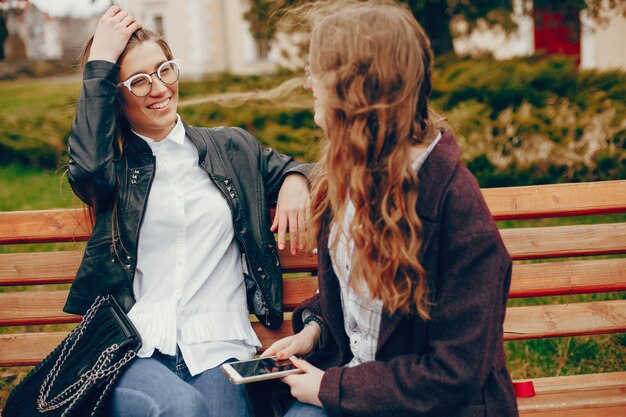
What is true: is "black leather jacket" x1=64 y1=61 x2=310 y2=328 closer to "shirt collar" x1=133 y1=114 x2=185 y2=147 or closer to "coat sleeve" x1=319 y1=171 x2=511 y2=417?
"shirt collar" x1=133 y1=114 x2=185 y2=147

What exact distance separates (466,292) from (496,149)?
196 inches

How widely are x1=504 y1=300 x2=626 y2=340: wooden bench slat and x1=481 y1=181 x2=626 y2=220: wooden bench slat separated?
1.26 ft

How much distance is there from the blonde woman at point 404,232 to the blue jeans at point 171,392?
0.44 metres

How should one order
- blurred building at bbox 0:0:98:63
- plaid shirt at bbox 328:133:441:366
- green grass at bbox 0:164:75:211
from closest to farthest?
plaid shirt at bbox 328:133:441:366, green grass at bbox 0:164:75:211, blurred building at bbox 0:0:98:63

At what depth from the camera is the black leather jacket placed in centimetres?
245

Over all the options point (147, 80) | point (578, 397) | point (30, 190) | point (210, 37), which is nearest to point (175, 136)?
point (147, 80)

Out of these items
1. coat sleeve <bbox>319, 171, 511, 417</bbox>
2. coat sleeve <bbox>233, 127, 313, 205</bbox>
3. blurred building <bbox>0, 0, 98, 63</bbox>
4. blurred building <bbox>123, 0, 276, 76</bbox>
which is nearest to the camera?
coat sleeve <bbox>319, 171, 511, 417</bbox>

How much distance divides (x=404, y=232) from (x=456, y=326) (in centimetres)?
27

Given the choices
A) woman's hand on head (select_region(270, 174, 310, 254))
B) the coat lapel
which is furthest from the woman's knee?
the coat lapel

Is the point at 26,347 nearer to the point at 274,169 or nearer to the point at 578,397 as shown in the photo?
the point at 274,169

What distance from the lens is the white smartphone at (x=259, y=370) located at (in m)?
2.13

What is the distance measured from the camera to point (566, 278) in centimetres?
290

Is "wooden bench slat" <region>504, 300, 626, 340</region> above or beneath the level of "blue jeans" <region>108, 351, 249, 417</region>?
beneath

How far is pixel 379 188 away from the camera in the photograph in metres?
1.96
